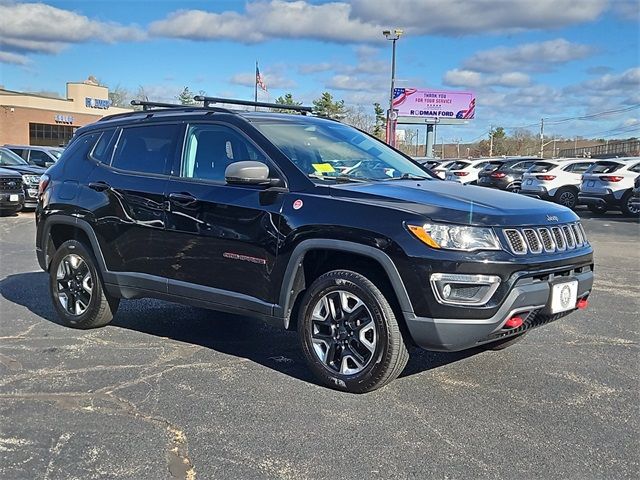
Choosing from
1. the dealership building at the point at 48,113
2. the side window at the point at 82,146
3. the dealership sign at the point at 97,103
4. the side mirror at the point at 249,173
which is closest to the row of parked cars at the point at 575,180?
the side window at the point at 82,146

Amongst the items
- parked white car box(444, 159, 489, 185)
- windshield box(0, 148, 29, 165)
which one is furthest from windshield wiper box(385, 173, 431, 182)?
parked white car box(444, 159, 489, 185)

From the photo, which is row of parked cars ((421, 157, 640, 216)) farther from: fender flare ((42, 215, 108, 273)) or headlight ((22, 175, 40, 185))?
headlight ((22, 175, 40, 185))

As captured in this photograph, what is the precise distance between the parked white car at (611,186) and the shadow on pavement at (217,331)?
13448mm

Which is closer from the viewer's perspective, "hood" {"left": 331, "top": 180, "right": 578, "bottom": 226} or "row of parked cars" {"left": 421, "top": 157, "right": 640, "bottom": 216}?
"hood" {"left": 331, "top": 180, "right": 578, "bottom": 226}

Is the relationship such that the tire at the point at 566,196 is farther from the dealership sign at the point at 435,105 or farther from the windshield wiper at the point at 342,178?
the dealership sign at the point at 435,105

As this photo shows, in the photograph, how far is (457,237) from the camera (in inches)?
150

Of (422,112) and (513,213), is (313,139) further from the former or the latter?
(422,112)

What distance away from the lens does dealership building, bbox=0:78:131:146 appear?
2069 inches

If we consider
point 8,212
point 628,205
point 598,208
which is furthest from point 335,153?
point 598,208

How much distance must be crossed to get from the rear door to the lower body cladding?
7.09 feet

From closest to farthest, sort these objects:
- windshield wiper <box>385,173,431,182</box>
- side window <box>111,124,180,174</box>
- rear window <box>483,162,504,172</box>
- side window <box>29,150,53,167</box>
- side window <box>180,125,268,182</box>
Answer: side window <box>180,125,268,182</box>, windshield wiper <box>385,173,431,182</box>, side window <box>111,124,180,174</box>, side window <box>29,150,53,167</box>, rear window <box>483,162,504,172</box>

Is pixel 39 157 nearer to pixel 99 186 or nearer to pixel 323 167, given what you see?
pixel 99 186

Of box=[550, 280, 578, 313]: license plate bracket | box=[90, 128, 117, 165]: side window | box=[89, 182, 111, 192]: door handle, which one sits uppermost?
box=[90, 128, 117, 165]: side window

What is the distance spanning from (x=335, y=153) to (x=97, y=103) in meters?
60.7
